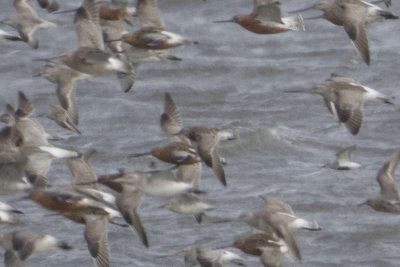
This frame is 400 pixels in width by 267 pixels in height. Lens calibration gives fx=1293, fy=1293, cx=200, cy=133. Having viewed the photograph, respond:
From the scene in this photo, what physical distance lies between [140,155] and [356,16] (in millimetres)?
2003

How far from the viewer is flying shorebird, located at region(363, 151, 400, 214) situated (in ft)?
34.6

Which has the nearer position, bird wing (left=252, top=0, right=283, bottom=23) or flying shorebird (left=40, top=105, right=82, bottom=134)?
bird wing (left=252, top=0, right=283, bottom=23)

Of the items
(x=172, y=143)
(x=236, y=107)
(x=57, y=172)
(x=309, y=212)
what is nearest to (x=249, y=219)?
(x=172, y=143)

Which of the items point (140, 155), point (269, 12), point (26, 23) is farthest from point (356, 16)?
point (26, 23)

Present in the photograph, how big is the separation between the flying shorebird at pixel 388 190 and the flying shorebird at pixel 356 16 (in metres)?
1.25

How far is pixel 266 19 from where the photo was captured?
10453 millimetres

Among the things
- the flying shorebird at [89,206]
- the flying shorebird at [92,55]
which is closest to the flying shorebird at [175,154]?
the flying shorebird at [89,206]

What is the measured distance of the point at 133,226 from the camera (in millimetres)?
8984

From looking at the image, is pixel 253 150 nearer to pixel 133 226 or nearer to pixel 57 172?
pixel 57 172

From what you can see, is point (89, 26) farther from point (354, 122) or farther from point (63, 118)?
point (354, 122)

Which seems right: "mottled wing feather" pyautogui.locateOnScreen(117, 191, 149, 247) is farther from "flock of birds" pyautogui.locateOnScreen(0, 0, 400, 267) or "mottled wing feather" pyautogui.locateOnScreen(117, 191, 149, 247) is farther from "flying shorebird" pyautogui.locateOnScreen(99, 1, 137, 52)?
"flying shorebird" pyautogui.locateOnScreen(99, 1, 137, 52)

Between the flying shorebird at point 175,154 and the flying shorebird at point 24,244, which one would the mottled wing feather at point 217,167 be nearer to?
the flying shorebird at point 175,154

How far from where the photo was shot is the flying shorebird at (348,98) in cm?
1021

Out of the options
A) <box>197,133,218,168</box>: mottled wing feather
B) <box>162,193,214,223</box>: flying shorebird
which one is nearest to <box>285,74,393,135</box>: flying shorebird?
<box>197,133,218,168</box>: mottled wing feather
